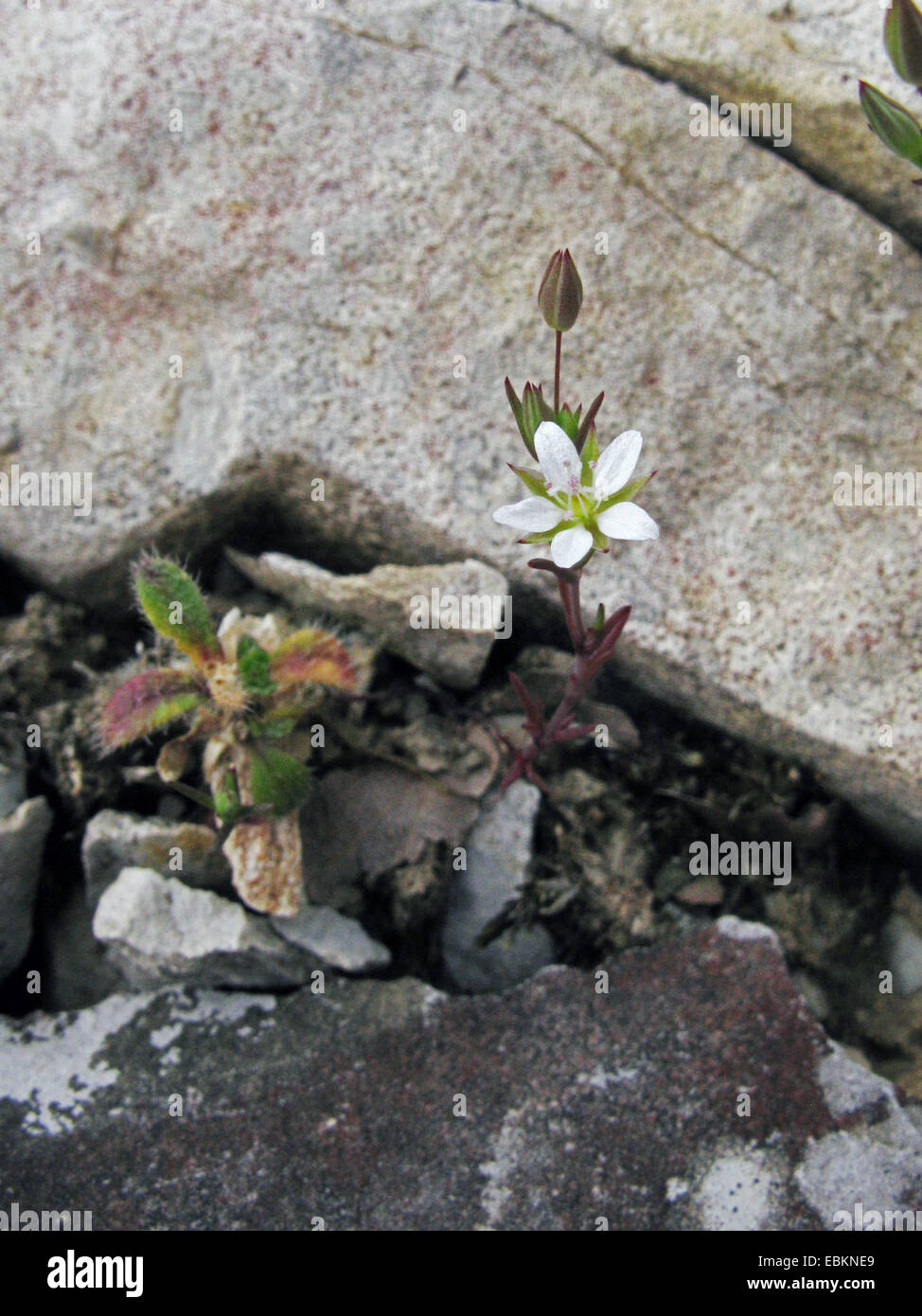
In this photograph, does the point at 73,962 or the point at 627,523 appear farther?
the point at 73,962

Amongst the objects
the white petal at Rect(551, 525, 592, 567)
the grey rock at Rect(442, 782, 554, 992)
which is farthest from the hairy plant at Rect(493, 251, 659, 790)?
the grey rock at Rect(442, 782, 554, 992)

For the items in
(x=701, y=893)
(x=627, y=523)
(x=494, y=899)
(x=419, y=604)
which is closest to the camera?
(x=627, y=523)

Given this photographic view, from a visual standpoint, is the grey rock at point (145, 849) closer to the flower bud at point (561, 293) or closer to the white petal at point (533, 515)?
the white petal at point (533, 515)

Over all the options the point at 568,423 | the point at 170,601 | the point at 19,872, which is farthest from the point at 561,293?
the point at 19,872

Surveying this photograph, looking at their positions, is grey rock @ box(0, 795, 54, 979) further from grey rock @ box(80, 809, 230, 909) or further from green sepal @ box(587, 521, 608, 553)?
green sepal @ box(587, 521, 608, 553)

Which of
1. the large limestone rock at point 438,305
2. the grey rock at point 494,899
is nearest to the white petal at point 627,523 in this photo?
the large limestone rock at point 438,305

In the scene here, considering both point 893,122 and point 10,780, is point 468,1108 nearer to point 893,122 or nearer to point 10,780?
point 10,780
